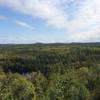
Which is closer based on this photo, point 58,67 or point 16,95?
point 16,95

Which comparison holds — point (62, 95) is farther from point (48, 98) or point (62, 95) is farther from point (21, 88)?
point (21, 88)

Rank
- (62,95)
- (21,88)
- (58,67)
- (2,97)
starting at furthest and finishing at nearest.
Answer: (58,67) → (21,88) → (62,95) → (2,97)

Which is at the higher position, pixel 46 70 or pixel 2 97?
pixel 2 97

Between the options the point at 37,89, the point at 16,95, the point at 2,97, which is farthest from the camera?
the point at 37,89

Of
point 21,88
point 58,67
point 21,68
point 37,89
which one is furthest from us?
point 21,68

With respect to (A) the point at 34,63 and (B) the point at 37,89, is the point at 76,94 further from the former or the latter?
(A) the point at 34,63

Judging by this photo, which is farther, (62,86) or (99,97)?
(62,86)

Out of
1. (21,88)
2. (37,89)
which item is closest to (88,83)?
(37,89)

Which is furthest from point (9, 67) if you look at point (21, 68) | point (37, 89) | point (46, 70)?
point (37, 89)

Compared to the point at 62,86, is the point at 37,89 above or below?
below
